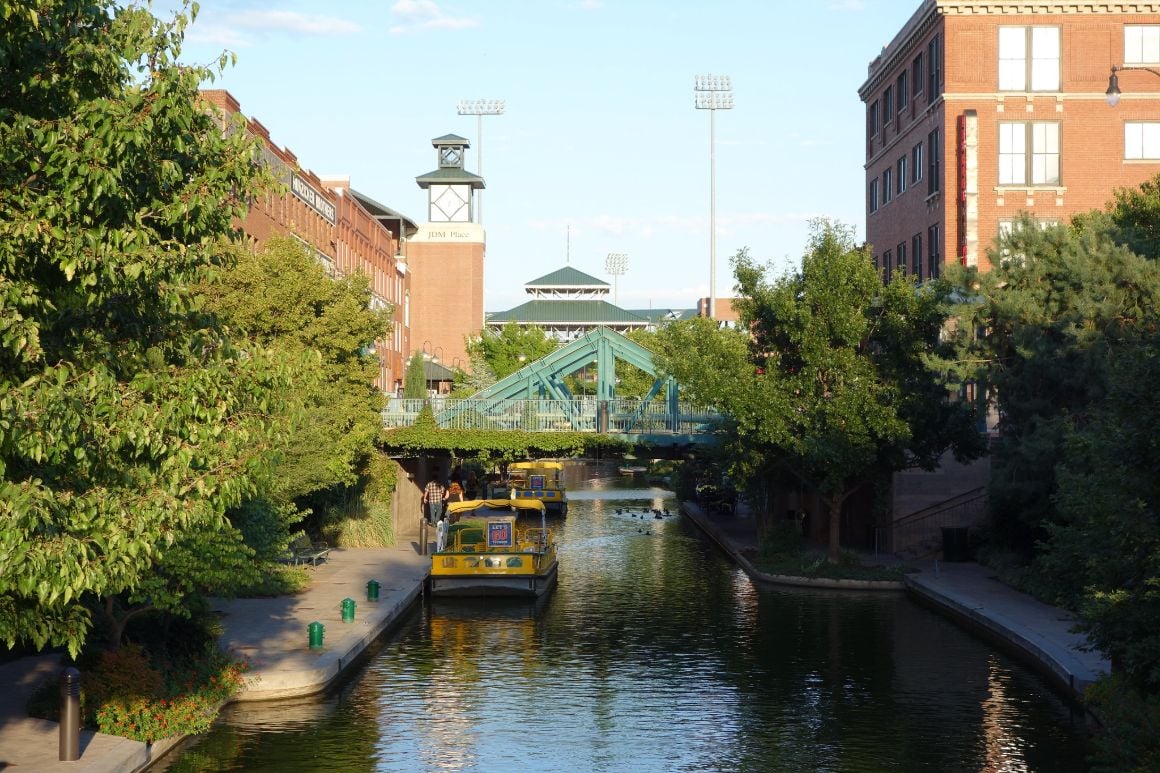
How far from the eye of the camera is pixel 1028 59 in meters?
54.1

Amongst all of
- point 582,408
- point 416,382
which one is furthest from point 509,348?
point 582,408

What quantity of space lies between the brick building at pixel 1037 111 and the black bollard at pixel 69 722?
42239 millimetres

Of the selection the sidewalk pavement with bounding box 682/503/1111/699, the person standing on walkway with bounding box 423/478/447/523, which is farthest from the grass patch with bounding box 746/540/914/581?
the person standing on walkway with bounding box 423/478/447/523

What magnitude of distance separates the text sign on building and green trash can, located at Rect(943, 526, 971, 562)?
3361cm

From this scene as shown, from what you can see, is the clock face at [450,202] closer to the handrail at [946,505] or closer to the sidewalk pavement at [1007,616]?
the sidewalk pavement at [1007,616]

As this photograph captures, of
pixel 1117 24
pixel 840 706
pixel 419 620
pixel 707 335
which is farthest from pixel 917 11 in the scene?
pixel 840 706

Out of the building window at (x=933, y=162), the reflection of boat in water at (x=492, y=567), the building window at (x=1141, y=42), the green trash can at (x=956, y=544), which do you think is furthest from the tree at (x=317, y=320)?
the building window at (x=1141, y=42)

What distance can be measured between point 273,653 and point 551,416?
2845 centimetres

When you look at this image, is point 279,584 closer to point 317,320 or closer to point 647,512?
point 317,320

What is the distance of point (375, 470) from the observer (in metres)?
50.2

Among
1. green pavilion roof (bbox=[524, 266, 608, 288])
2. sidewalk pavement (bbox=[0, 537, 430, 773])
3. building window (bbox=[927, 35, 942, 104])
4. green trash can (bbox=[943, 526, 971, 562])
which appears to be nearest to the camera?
sidewalk pavement (bbox=[0, 537, 430, 773])

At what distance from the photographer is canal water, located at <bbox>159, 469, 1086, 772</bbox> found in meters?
20.2

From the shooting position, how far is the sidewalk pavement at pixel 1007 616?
81.2 ft

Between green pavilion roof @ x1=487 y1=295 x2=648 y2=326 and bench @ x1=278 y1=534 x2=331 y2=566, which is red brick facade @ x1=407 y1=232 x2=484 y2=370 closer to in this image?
green pavilion roof @ x1=487 y1=295 x2=648 y2=326
